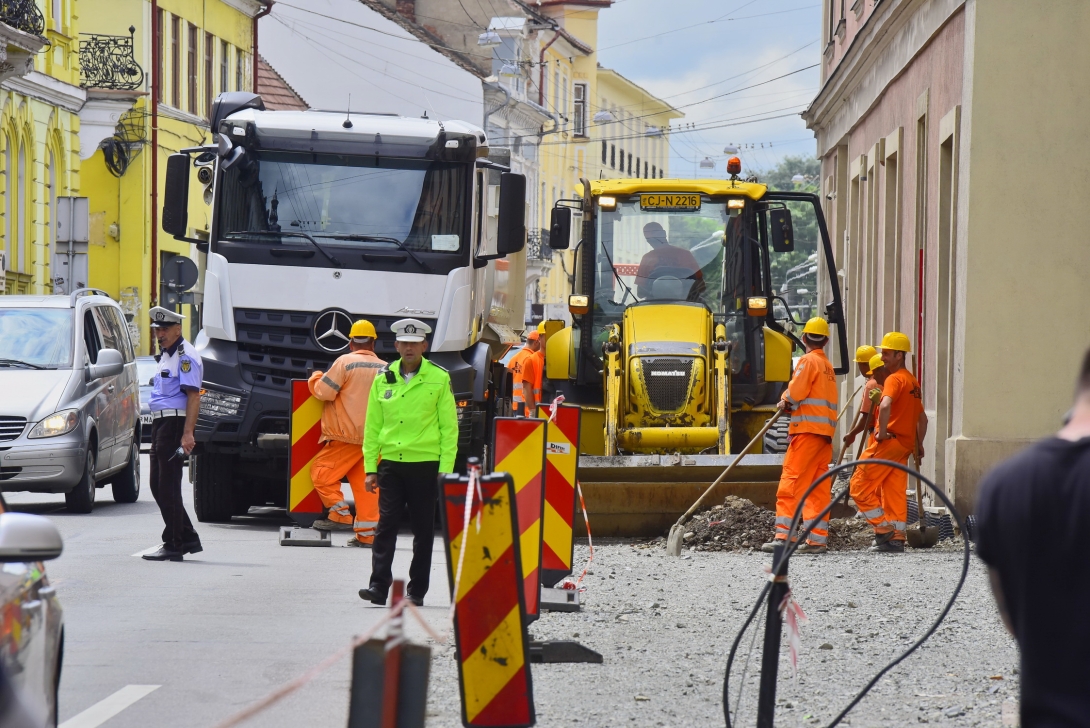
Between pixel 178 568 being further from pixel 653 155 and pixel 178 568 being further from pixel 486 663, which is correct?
pixel 653 155

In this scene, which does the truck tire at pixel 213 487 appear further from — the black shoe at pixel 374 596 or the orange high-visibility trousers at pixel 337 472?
the black shoe at pixel 374 596

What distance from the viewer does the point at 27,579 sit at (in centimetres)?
504

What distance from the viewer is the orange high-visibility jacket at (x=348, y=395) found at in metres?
13.9

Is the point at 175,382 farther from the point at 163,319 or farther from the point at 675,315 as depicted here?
the point at 675,315

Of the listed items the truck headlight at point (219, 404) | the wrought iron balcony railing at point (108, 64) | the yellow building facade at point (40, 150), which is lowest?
the truck headlight at point (219, 404)

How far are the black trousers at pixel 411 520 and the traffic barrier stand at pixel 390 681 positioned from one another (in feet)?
19.8

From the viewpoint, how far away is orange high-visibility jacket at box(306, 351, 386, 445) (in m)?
13.9

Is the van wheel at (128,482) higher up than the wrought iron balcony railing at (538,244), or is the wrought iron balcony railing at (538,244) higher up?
the wrought iron balcony railing at (538,244)

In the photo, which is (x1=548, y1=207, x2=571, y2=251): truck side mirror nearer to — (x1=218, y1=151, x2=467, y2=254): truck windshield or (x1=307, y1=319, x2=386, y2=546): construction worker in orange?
(x1=218, y1=151, x2=467, y2=254): truck windshield

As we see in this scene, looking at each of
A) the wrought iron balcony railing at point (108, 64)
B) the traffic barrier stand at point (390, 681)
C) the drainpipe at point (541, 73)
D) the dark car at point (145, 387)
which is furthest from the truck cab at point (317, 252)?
the drainpipe at point (541, 73)

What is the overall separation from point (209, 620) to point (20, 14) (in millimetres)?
19523

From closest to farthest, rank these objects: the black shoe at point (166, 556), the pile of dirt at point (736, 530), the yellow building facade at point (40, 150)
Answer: the black shoe at point (166, 556), the pile of dirt at point (736, 530), the yellow building facade at point (40, 150)

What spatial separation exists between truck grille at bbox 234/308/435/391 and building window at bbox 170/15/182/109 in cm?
2841

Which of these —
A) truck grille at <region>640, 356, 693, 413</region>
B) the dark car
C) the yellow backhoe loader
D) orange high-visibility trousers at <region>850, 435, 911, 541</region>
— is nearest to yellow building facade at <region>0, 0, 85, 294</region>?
the dark car
